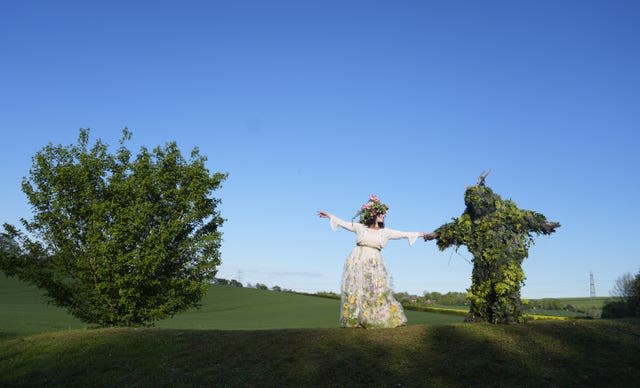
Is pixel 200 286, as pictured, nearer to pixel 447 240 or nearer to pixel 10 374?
pixel 10 374

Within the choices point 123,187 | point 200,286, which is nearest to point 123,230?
point 123,187

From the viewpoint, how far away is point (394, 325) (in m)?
16.5

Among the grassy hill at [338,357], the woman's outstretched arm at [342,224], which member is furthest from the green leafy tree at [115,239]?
the woman's outstretched arm at [342,224]

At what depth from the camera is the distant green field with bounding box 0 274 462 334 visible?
39344 mm

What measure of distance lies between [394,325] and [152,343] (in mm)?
7633

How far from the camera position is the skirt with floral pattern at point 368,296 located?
16.3 meters

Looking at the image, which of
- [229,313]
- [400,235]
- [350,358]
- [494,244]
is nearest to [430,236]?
[400,235]

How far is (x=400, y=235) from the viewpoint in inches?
678

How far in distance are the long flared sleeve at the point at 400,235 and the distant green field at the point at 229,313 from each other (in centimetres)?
2334

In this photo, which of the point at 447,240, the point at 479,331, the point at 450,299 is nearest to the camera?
the point at 479,331

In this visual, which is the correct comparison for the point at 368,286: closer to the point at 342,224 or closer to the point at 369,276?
the point at 369,276

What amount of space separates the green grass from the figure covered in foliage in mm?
828

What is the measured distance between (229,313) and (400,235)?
3980 cm

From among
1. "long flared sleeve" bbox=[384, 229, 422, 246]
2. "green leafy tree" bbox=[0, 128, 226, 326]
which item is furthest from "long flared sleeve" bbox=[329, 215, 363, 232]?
"green leafy tree" bbox=[0, 128, 226, 326]
